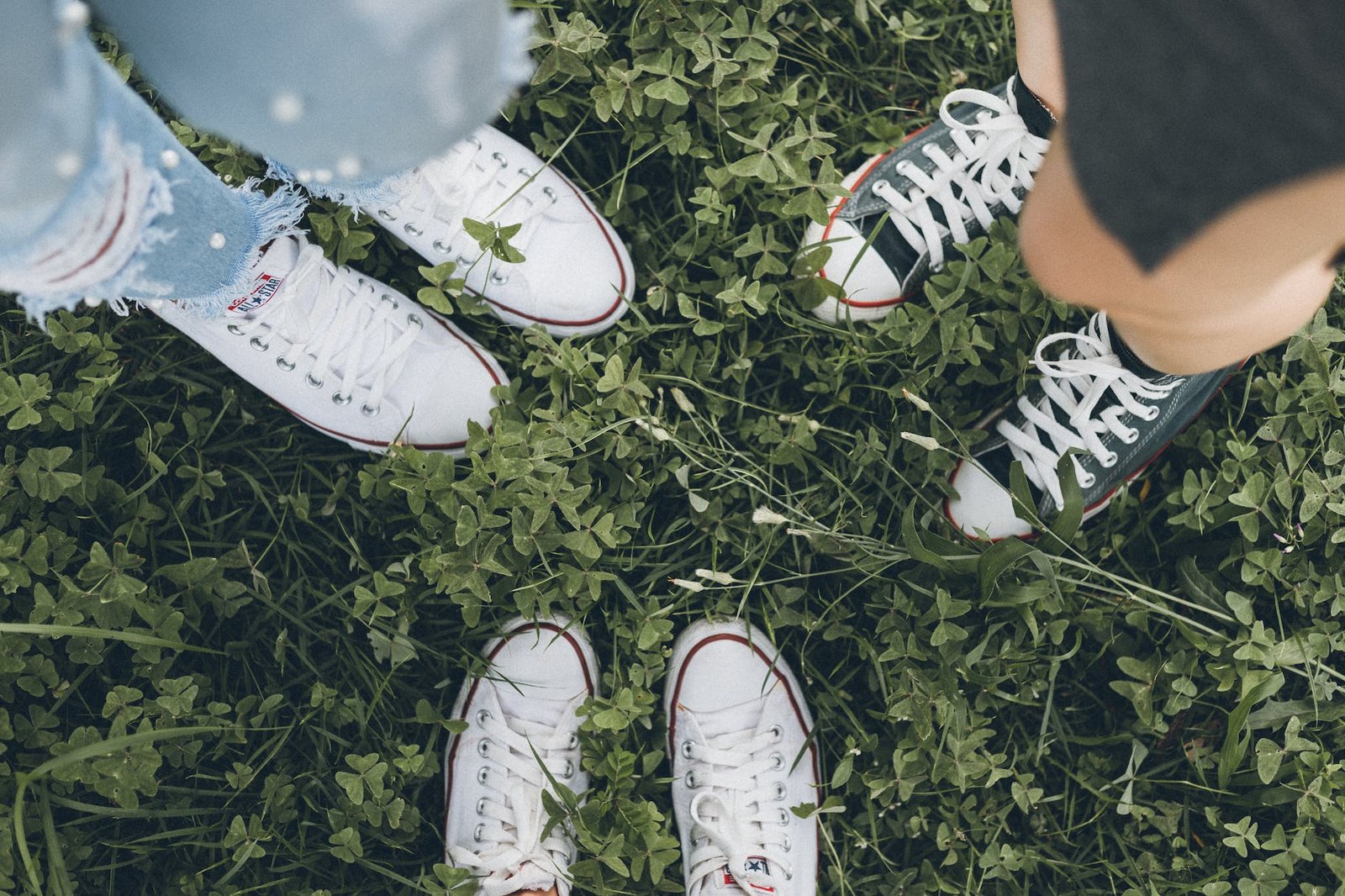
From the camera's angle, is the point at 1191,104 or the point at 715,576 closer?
the point at 1191,104

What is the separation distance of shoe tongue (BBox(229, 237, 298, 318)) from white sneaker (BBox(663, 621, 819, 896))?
123cm

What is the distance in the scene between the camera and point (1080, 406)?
7.16ft

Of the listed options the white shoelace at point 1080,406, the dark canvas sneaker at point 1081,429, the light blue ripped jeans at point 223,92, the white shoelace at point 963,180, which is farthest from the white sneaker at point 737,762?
the light blue ripped jeans at point 223,92

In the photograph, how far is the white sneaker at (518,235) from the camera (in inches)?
86.7

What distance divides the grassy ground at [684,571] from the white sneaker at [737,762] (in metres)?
0.07

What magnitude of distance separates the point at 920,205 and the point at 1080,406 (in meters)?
0.61

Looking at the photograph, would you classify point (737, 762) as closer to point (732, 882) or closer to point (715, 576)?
point (732, 882)

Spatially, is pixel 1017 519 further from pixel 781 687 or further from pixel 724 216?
pixel 724 216

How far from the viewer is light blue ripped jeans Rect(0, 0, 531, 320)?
897 mm

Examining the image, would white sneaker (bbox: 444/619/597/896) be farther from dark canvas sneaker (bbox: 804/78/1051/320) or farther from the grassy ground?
dark canvas sneaker (bbox: 804/78/1051/320)

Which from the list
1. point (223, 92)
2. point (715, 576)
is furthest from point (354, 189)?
point (715, 576)

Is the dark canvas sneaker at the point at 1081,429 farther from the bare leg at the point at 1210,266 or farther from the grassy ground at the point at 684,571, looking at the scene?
the bare leg at the point at 1210,266

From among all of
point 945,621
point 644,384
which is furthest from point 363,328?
point 945,621

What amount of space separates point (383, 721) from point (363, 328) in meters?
0.93
